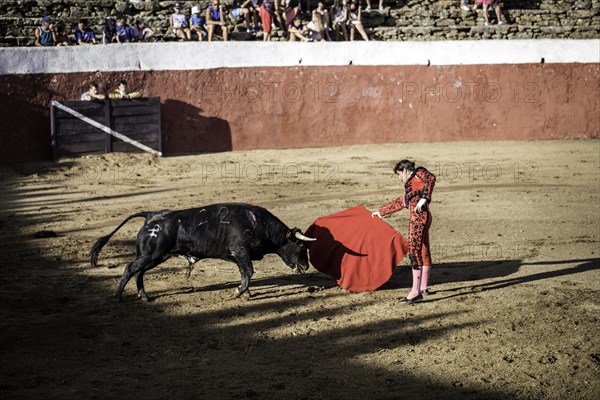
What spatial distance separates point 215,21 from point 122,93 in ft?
9.88

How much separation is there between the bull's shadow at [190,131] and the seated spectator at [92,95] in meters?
1.39

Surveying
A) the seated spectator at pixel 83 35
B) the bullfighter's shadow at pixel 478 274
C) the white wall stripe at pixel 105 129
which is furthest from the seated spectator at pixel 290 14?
the bullfighter's shadow at pixel 478 274

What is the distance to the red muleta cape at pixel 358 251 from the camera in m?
8.88

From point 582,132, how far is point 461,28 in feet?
12.3

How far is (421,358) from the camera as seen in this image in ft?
23.4

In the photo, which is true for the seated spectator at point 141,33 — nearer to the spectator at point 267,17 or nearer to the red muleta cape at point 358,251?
the spectator at point 267,17

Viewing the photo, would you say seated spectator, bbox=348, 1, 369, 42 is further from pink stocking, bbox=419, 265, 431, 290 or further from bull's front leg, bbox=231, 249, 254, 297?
bull's front leg, bbox=231, 249, 254, 297

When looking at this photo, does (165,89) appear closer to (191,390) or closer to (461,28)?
(461,28)

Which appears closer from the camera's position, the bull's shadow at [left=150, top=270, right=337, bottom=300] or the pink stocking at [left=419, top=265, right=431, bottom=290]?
the pink stocking at [left=419, top=265, right=431, bottom=290]

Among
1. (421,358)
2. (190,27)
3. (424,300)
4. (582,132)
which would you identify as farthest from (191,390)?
(582,132)

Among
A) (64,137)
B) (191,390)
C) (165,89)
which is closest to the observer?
(191,390)

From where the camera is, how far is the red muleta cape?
29.1 ft

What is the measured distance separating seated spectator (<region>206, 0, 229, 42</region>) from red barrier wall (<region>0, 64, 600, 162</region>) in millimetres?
1163

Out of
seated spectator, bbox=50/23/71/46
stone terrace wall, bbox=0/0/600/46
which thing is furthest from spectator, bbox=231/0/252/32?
seated spectator, bbox=50/23/71/46
